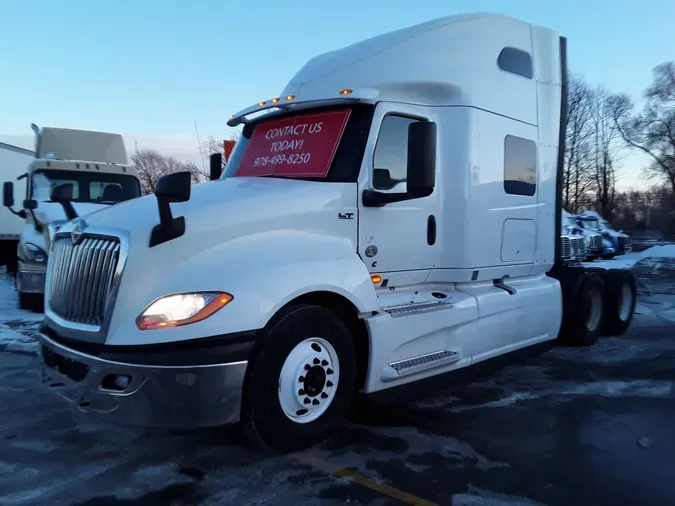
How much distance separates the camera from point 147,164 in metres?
55.2

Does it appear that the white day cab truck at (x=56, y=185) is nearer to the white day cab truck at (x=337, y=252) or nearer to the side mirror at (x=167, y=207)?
the white day cab truck at (x=337, y=252)

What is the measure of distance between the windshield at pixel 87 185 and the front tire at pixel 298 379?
8.13 metres

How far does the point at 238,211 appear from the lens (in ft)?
13.4

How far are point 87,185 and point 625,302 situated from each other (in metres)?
9.70

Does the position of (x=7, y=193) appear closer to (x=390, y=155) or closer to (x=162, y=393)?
Answer: (x=390, y=155)

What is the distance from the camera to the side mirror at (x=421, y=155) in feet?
15.1

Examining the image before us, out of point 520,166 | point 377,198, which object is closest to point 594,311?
point 520,166

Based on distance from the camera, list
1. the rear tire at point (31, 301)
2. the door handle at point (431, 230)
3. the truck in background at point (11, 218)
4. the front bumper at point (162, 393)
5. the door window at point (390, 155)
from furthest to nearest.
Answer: the truck in background at point (11, 218)
the rear tire at point (31, 301)
the door handle at point (431, 230)
the door window at point (390, 155)
the front bumper at point (162, 393)

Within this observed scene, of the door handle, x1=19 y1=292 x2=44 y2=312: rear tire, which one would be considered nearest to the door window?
the door handle

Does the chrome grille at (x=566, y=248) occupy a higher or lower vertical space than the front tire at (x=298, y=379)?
higher

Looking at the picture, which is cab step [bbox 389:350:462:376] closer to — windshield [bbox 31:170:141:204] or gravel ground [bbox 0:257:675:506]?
gravel ground [bbox 0:257:675:506]

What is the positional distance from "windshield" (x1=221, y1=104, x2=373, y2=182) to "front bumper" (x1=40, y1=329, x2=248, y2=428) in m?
1.83

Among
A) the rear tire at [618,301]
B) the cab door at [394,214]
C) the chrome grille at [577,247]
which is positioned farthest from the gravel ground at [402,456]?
the chrome grille at [577,247]

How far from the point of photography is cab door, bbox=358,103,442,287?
4809 millimetres
